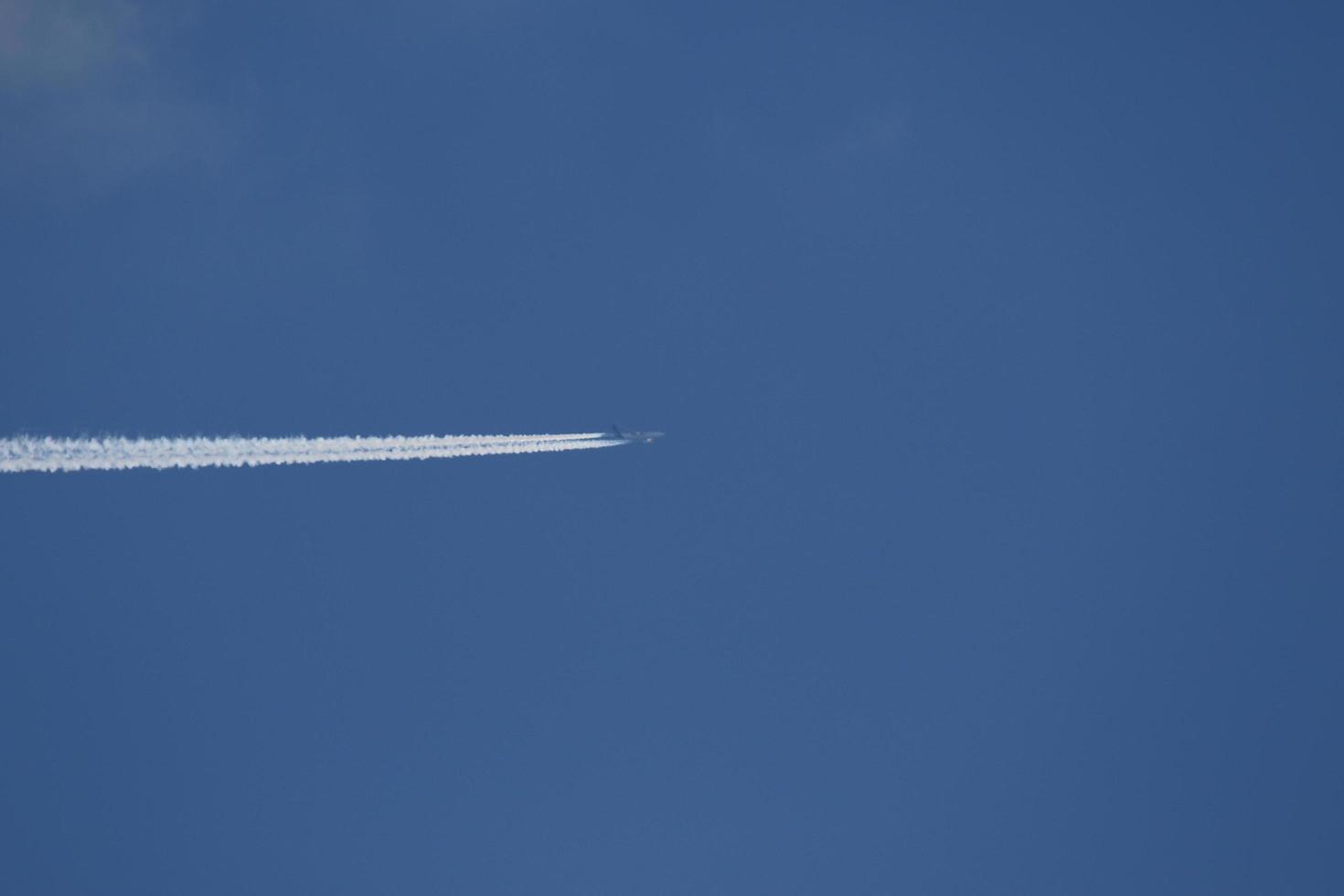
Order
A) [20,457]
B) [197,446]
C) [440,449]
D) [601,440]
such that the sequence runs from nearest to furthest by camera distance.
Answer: [20,457], [197,446], [440,449], [601,440]

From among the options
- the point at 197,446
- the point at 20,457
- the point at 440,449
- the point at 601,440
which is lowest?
the point at 20,457

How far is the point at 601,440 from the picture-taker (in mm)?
67812

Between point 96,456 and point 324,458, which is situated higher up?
point 324,458

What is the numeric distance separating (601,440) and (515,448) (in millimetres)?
12772

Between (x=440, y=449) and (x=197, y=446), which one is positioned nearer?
(x=197, y=446)

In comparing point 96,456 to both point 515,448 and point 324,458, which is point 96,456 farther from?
point 515,448

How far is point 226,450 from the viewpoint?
47156mm

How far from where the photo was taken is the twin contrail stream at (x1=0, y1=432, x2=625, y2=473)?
1624 inches

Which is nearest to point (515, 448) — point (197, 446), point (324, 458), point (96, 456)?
point (324, 458)

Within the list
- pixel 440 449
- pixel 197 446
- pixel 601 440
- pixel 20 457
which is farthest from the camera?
pixel 601 440

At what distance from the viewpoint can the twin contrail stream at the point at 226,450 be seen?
41250mm

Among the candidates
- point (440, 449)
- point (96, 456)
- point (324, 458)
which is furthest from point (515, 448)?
point (96, 456)

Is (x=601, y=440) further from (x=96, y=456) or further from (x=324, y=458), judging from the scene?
(x=96, y=456)

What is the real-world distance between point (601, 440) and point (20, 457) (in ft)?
101
